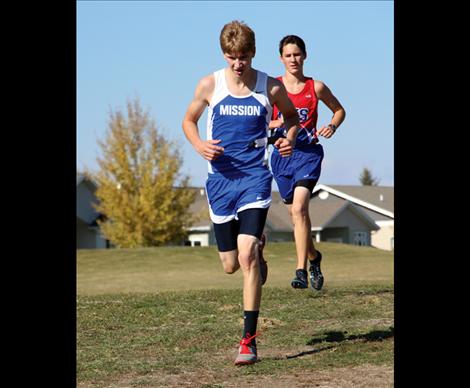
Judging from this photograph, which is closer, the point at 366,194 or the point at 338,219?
the point at 338,219

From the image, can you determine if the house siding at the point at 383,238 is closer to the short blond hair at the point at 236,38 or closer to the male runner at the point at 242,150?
the male runner at the point at 242,150

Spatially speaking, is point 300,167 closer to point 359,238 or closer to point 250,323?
point 250,323

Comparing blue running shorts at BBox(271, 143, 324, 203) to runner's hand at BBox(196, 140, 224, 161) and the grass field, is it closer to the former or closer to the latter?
the grass field

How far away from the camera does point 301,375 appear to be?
707 centimetres

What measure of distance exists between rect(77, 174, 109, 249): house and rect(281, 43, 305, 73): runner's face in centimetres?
5154

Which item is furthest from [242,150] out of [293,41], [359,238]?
[359,238]

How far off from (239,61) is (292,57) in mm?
2791

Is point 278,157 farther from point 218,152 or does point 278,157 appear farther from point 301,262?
point 218,152

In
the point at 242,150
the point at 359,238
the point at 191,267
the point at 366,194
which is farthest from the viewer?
the point at 366,194

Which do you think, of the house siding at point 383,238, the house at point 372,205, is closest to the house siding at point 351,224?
the house at point 372,205

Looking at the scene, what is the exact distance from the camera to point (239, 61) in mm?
7582

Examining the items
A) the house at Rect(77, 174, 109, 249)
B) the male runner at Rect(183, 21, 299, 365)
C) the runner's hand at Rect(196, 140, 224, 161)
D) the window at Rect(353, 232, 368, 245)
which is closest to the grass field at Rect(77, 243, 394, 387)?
the male runner at Rect(183, 21, 299, 365)

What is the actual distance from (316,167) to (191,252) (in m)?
30.6
